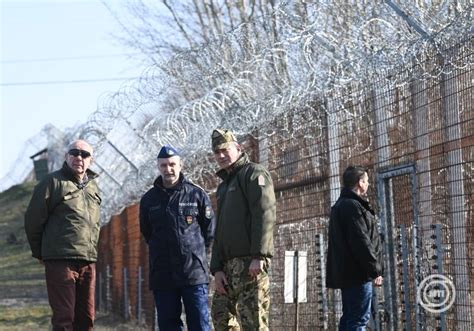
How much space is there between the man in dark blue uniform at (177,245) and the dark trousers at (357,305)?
99cm

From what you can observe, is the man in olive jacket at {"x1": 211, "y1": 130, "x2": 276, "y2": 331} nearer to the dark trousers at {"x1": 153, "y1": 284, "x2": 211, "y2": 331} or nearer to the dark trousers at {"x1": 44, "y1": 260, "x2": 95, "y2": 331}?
the dark trousers at {"x1": 153, "y1": 284, "x2": 211, "y2": 331}

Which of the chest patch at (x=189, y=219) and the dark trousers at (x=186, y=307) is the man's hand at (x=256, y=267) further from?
the chest patch at (x=189, y=219)

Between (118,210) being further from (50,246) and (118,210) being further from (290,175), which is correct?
(50,246)

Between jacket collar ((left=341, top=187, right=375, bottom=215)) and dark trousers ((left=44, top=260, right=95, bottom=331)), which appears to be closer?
jacket collar ((left=341, top=187, right=375, bottom=215))

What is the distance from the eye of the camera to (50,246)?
8.85 m

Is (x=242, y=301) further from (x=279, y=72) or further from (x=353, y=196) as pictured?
(x=279, y=72)

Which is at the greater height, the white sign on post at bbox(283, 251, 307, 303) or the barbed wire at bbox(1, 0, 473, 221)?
the barbed wire at bbox(1, 0, 473, 221)

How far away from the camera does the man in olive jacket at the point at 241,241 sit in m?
7.40

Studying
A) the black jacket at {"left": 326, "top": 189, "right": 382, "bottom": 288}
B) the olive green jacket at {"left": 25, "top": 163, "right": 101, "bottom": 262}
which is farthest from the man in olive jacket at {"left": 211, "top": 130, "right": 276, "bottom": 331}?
the olive green jacket at {"left": 25, "top": 163, "right": 101, "bottom": 262}

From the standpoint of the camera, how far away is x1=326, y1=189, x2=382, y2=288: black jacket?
821cm

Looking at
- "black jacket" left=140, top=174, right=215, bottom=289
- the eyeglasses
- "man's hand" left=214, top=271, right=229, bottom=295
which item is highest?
the eyeglasses

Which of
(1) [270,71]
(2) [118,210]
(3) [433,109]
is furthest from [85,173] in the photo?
(2) [118,210]
